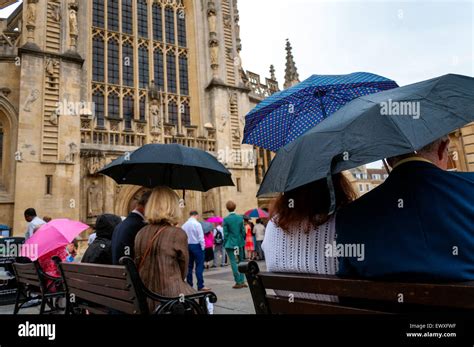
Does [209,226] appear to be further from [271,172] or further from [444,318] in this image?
Answer: [444,318]

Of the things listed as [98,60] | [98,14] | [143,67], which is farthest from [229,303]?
[98,14]

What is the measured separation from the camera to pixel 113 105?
57.9 ft

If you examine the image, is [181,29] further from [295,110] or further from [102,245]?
[102,245]

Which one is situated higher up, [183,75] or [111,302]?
[183,75]

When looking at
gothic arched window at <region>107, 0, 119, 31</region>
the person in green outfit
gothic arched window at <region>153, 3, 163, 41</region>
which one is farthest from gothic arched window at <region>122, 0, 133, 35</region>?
the person in green outfit

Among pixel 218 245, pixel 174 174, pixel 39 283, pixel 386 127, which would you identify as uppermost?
pixel 174 174

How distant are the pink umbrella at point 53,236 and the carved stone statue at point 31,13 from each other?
13.2 meters

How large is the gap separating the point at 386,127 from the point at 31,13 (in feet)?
56.5

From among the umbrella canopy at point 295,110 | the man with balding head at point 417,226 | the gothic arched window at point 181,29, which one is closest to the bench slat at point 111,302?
the man with balding head at point 417,226

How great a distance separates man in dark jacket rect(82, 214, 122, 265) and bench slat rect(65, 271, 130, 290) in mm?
547

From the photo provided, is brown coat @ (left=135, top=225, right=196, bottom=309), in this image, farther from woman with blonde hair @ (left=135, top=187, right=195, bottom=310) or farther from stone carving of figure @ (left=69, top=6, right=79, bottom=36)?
stone carving of figure @ (left=69, top=6, right=79, bottom=36)

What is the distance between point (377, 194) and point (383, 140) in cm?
28

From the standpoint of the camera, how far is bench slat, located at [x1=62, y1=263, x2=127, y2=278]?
8.84 ft

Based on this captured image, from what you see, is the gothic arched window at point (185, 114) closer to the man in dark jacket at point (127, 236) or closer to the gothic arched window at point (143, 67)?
the gothic arched window at point (143, 67)
